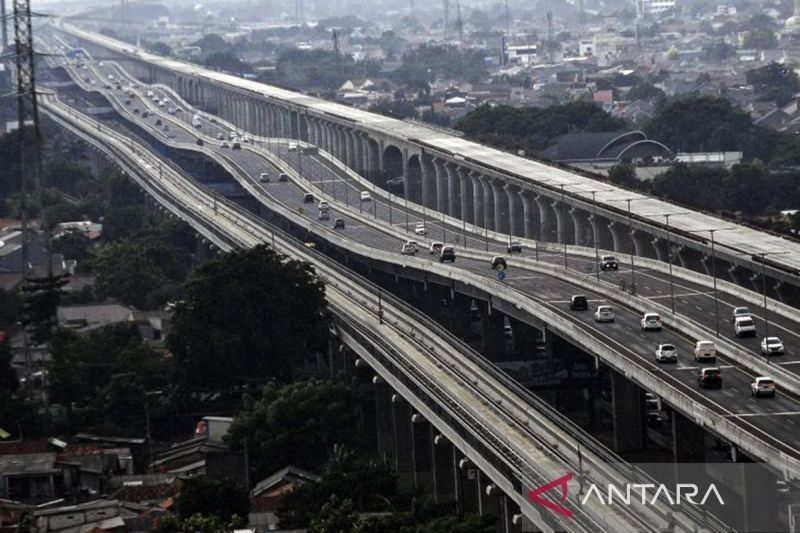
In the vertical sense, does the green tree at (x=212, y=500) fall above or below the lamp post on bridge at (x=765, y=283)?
below

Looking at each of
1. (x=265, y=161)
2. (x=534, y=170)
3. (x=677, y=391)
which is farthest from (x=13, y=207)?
(x=677, y=391)

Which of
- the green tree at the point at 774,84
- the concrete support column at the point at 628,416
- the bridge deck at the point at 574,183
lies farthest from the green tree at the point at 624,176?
the green tree at the point at 774,84

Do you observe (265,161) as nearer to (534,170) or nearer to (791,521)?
(534,170)

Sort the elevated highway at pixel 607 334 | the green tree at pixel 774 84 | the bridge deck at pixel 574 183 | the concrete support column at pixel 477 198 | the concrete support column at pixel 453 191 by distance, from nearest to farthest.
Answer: the elevated highway at pixel 607 334
the bridge deck at pixel 574 183
the concrete support column at pixel 477 198
the concrete support column at pixel 453 191
the green tree at pixel 774 84

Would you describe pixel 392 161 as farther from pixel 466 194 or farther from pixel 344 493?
pixel 344 493

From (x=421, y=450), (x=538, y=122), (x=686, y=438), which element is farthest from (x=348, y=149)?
(x=686, y=438)

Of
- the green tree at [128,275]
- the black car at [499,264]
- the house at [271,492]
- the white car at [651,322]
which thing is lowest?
the green tree at [128,275]

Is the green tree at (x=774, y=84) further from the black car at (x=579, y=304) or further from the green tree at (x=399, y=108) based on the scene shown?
the black car at (x=579, y=304)

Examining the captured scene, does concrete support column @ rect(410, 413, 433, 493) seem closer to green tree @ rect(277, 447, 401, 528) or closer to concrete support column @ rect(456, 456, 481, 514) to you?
green tree @ rect(277, 447, 401, 528)
